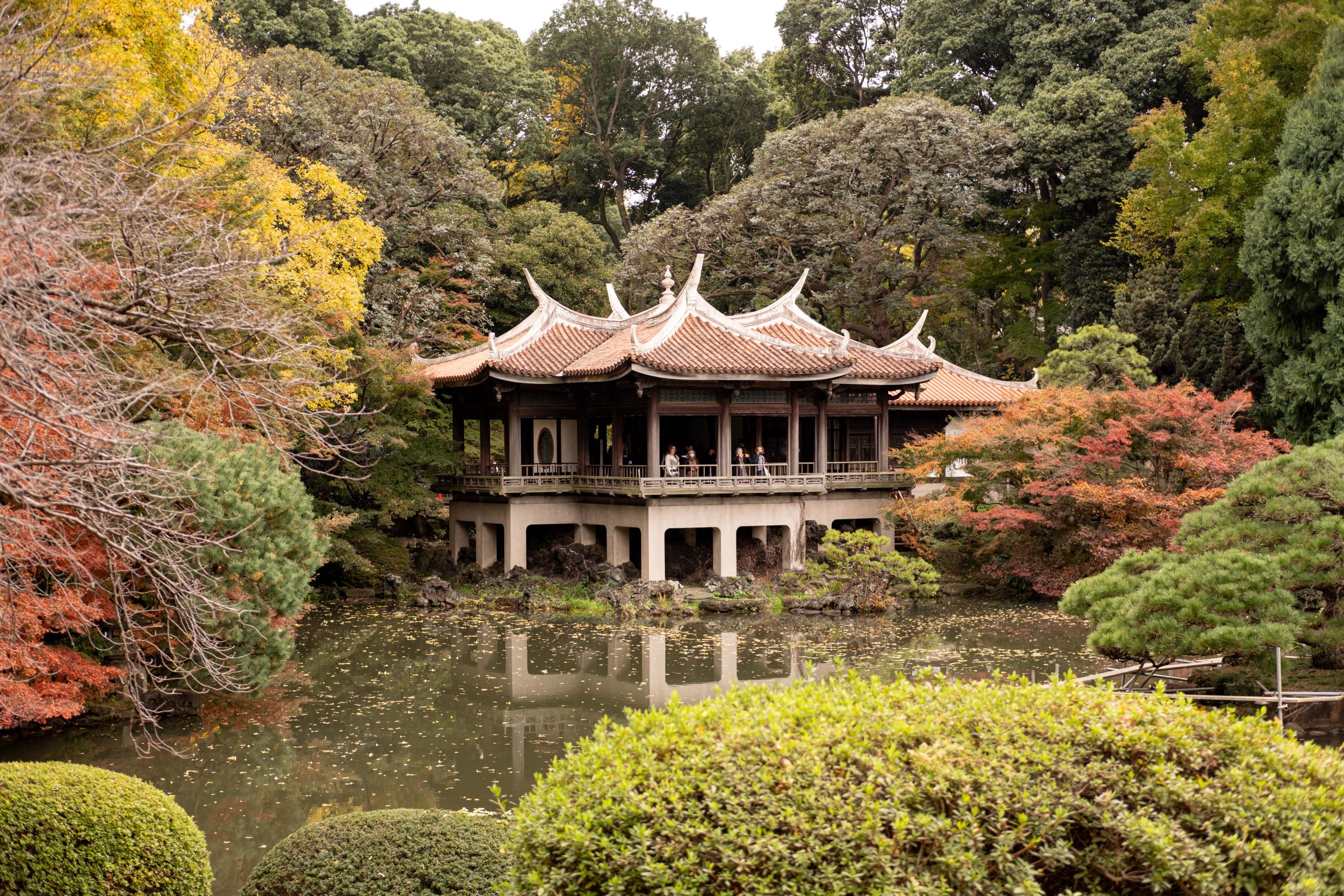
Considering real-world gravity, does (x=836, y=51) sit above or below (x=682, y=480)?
above

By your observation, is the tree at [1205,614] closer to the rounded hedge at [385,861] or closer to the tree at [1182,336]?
the rounded hedge at [385,861]

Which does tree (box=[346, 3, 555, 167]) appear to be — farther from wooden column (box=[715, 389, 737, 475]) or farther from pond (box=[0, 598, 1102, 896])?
pond (box=[0, 598, 1102, 896])

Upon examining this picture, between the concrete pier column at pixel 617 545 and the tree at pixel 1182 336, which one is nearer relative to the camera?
the concrete pier column at pixel 617 545

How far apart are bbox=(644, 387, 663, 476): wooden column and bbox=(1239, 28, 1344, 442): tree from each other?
1168 cm

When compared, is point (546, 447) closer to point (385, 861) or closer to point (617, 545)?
point (617, 545)

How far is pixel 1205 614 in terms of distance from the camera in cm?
828

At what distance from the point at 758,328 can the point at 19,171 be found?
19231 mm

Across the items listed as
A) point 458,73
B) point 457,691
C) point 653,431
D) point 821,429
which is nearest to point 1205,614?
point 457,691

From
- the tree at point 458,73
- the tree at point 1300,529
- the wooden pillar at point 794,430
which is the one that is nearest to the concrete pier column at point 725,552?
the wooden pillar at point 794,430

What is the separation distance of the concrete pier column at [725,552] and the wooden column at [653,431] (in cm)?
161

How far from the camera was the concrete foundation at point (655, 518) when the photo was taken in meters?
20.7

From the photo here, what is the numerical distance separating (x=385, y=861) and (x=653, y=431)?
15991 mm

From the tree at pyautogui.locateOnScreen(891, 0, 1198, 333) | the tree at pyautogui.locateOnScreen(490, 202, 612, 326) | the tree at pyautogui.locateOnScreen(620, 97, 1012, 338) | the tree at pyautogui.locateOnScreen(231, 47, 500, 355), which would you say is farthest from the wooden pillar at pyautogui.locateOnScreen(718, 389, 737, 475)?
the tree at pyautogui.locateOnScreen(891, 0, 1198, 333)

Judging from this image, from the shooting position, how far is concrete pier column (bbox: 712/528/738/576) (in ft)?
68.9
